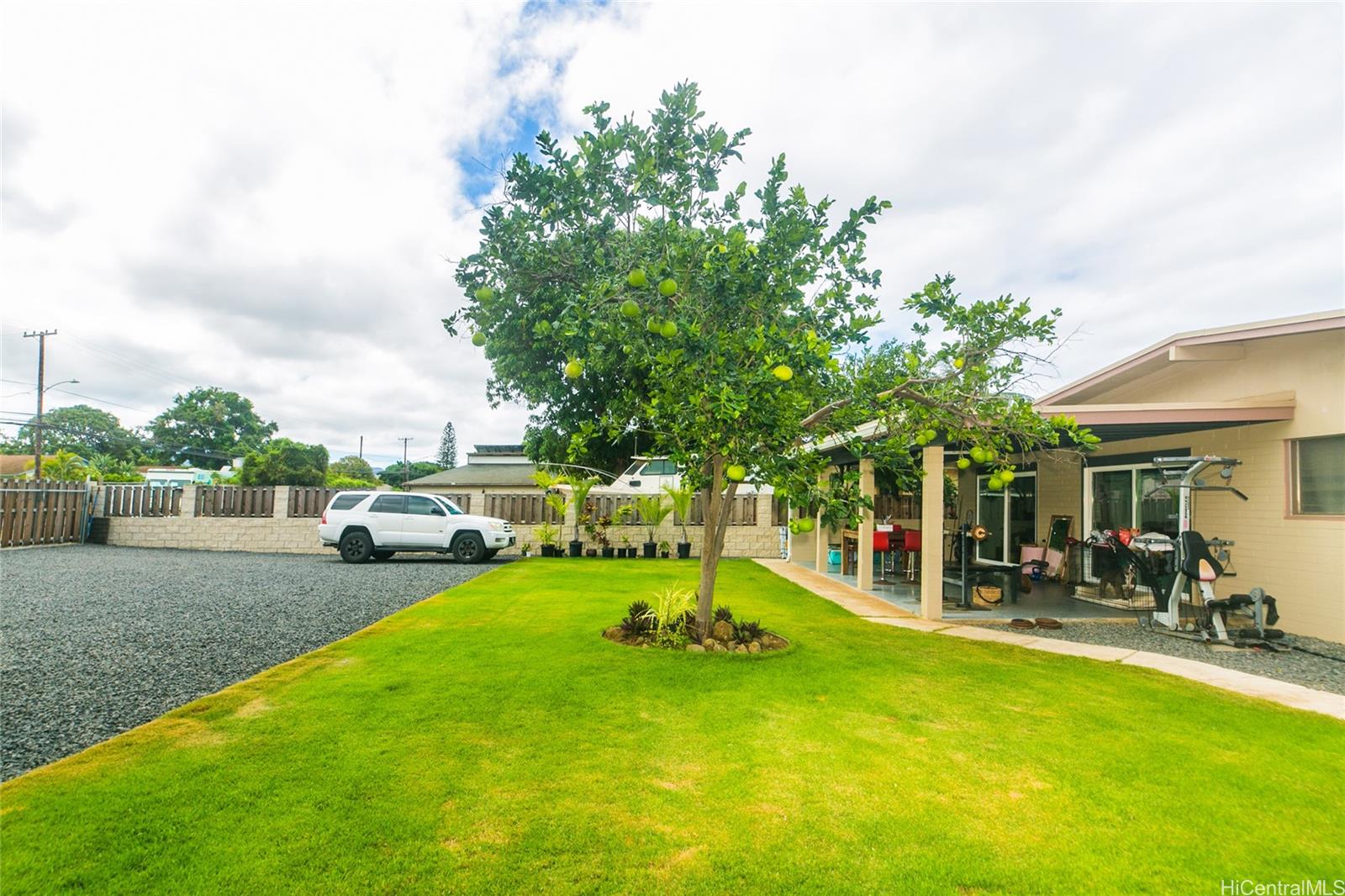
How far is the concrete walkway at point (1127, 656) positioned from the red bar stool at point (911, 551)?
1.35m

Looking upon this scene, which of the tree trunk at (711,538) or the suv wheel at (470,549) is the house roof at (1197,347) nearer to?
the tree trunk at (711,538)

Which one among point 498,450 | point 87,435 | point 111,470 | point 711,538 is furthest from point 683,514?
point 87,435

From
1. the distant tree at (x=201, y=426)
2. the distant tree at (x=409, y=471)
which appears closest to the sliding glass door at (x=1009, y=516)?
the distant tree at (x=409, y=471)

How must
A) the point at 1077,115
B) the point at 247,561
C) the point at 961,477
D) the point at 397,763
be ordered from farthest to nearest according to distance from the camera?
the point at 961,477, the point at 247,561, the point at 1077,115, the point at 397,763

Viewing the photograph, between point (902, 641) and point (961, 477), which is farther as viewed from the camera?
point (961, 477)

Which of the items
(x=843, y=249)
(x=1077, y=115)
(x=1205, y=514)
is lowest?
(x=1205, y=514)

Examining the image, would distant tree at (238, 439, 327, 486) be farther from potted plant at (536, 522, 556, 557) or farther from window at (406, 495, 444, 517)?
window at (406, 495, 444, 517)

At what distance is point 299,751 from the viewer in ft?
11.3

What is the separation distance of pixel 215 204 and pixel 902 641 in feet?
38.0

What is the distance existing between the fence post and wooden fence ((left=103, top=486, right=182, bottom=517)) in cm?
232

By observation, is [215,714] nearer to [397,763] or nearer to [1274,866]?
[397,763]

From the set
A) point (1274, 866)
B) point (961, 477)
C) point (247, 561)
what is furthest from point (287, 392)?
point (1274, 866)

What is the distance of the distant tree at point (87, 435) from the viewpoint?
5719 centimetres

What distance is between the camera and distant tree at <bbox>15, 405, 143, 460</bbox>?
188ft
